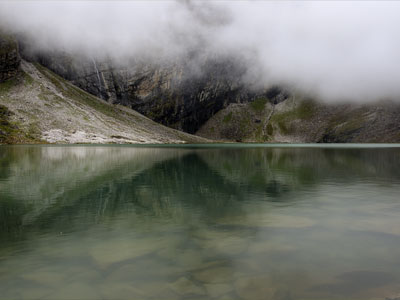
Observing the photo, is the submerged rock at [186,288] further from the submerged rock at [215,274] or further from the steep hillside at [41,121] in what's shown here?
the steep hillside at [41,121]

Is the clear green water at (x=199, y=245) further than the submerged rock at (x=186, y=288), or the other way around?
the clear green water at (x=199, y=245)

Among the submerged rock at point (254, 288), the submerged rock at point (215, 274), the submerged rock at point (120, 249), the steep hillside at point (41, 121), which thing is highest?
the steep hillside at point (41, 121)

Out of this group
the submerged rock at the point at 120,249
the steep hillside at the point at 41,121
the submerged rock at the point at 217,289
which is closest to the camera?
the submerged rock at the point at 217,289

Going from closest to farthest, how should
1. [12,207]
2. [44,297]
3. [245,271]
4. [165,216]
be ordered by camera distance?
[44,297] → [245,271] → [165,216] → [12,207]

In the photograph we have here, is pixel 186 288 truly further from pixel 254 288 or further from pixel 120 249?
pixel 120 249

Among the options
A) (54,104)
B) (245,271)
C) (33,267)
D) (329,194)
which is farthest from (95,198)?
(54,104)

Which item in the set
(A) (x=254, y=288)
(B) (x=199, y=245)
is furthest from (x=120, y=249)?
(A) (x=254, y=288)

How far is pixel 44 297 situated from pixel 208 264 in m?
4.93

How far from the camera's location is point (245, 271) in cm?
951

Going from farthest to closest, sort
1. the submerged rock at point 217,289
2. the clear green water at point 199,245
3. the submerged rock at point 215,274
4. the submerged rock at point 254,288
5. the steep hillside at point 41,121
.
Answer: the steep hillside at point 41,121
the submerged rock at point 215,274
the clear green water at point 199,245
the submerged rock at point 217,289
the submerged rock at point 254,288

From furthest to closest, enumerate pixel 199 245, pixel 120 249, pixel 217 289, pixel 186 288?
pixel 199 245, pixel 120 249, pixel 186 288, pixel 217 289

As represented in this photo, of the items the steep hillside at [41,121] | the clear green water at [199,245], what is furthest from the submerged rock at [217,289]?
the steep hillside at [41,121]

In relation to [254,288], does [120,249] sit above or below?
above

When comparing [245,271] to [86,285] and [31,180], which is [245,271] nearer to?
[86,285]
